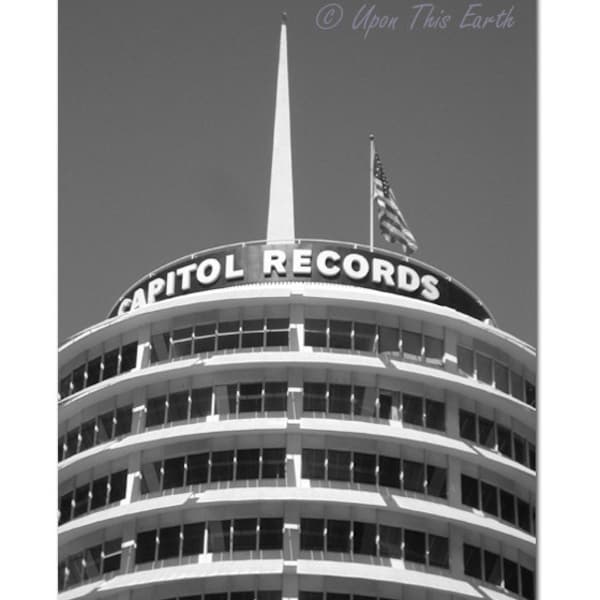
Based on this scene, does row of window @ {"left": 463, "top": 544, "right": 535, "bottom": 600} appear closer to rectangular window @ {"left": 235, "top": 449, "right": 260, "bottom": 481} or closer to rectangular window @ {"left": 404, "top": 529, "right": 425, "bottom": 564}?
rectangular window @ {"left": 404, "top": 529, "right": 425, "bottom": 564}

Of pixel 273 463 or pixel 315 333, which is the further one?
pixel 315 333

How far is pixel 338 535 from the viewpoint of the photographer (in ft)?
125

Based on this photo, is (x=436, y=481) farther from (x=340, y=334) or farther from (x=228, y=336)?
(x=228, y=336)

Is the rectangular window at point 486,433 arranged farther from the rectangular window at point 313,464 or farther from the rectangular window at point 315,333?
the rectangular window at point 315,333

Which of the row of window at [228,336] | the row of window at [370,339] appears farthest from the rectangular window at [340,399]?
the row of window at [228,336]

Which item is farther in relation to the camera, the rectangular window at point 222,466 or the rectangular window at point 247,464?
the rectangular window at point 222,466

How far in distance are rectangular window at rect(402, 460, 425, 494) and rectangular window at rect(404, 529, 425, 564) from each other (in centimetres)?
144

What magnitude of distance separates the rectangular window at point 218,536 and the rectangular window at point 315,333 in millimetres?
6222

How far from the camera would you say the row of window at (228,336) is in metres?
41.7

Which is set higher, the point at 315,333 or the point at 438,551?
the point at 315,333

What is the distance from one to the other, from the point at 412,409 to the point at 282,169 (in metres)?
8.23

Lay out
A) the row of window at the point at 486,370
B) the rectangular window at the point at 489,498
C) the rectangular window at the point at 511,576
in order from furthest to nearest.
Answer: the row of window at the point at 486,370, the rectangular window at the point at 489,498, the rectangular window at the point at 511,576

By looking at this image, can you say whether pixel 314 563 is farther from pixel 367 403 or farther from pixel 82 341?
pixel 82 341

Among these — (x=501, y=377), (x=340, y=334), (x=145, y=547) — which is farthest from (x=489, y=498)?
(x=145, y=547)
